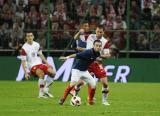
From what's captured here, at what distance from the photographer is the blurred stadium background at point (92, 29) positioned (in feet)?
111

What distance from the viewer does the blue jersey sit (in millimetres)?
20016

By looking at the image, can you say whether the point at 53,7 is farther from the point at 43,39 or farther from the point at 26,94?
the point at 26,94

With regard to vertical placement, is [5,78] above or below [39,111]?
below

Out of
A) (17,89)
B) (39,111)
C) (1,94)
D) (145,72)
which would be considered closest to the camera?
(39,111)

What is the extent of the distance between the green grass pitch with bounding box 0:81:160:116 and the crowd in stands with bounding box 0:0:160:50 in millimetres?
5034

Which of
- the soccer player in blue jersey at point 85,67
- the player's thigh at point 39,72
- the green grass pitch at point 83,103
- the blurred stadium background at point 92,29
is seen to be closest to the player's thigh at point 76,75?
the soccer player in blue jersey at point 85,67

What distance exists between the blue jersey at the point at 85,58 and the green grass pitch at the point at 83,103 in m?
1.19

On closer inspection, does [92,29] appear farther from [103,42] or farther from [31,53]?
[103,42]

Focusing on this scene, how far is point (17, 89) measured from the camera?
28.0 metres

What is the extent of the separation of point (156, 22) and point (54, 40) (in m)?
5.54

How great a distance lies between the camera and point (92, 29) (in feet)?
114

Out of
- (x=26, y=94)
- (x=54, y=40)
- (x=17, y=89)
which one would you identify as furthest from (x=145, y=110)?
(x=54, y=40)

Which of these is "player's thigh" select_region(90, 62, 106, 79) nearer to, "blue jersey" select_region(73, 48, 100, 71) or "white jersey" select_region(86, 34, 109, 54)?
"white jersey" select_region(86, 34, 109, 54)

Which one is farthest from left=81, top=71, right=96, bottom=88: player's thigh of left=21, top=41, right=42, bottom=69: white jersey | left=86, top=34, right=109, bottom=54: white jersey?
left=21, top=41, right=42, bottom=69: white jersey
